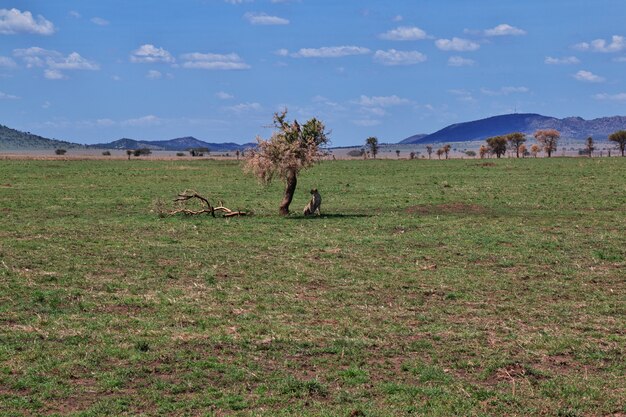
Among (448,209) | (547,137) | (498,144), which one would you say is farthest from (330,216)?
(547,137)

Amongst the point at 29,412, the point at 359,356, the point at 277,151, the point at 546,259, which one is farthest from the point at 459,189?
the point at 29,412

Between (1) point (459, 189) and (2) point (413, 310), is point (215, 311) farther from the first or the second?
(1) point (459, 189)

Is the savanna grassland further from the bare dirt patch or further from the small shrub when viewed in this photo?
the bare dirt patch

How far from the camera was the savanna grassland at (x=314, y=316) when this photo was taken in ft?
35.1

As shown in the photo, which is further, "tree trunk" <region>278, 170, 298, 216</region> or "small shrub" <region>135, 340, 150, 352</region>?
"tree trunk" <region>278, 170, 298, 216</region>

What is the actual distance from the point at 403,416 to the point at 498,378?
215 cm

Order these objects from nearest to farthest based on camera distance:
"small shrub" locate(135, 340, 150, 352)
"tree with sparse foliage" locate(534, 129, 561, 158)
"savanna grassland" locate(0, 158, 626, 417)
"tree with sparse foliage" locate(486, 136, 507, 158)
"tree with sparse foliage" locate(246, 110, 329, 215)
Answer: "savanna grassland" locate(0, 158, 626, 417) → "small shrub" locate(135, 340, 150, 352) → "tree with sparse foliage" locate(246, 110, 329, 215) → "tree with sparse foliage" locate(534, 129, 561, 158) → "tree with sparse foliage" locate(486, 136, 507, 158)

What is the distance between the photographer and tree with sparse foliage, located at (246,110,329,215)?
104ft

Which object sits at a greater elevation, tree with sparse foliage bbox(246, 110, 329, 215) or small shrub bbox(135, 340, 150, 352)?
tree with sparse foliage bbox(246, 110, 329, 215)

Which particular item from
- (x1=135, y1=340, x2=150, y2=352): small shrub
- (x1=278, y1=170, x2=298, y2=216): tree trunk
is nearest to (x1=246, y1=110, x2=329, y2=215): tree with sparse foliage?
(x1=278, y1=170, x2=298, y2=216): tree trunk

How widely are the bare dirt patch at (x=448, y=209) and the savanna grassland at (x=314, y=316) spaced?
11.0 feet

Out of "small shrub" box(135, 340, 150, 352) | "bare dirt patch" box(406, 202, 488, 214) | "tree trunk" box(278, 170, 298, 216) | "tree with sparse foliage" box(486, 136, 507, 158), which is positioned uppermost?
"tree with sparse foliage" box(486, 136, 507, 158)

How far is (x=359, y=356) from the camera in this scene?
12.4 metres

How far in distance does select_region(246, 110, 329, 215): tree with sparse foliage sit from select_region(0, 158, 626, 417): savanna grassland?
2014 millimetres
